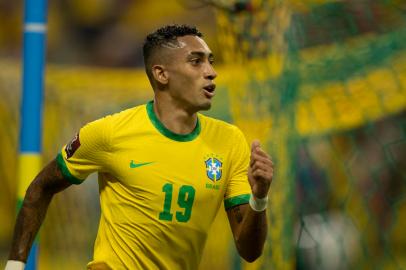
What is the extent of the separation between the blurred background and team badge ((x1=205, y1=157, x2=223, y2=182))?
1.28 metres

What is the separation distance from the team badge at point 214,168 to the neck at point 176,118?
17cm

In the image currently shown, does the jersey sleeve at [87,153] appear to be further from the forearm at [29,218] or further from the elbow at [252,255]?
the elbow at [252,255]

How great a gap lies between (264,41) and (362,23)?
0.53 m

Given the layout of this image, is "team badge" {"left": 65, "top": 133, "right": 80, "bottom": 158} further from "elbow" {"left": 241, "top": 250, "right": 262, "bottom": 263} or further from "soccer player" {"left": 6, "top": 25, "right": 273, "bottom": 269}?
"elbow" {"left": 241, "top": 250, "right": 262, "bottom": 263}

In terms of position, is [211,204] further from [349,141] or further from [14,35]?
[14,35]

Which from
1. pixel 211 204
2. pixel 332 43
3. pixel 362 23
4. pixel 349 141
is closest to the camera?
pixel 211 204

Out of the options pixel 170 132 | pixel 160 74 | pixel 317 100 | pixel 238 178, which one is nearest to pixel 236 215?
pixel 238 178

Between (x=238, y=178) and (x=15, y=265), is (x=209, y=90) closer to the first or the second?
(x=238, y=178)

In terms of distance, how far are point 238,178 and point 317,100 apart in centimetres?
173

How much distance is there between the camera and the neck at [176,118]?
427 centimetres

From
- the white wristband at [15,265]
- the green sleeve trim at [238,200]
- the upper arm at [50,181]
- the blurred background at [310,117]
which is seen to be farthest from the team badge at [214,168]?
the blurred background at [310,117]

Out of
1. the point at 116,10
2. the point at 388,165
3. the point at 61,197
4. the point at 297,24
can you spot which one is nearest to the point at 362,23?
the point at 297,24

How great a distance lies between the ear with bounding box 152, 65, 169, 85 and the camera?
4.35 meters

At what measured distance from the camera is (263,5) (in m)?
5.58
